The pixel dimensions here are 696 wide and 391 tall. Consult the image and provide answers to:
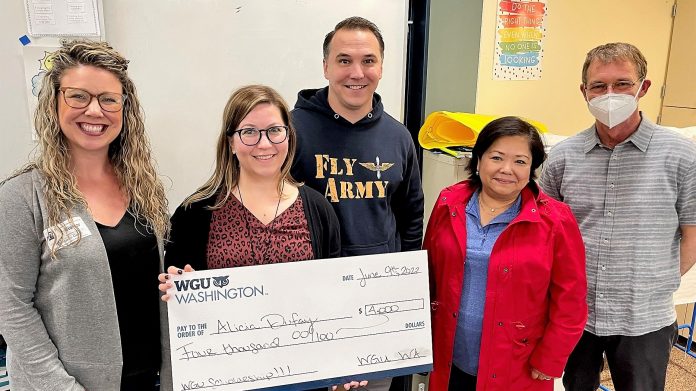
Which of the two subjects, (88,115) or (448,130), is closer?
(88,115)

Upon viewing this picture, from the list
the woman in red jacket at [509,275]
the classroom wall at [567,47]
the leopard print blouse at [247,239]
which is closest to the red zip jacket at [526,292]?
the woman in red jacket at [509,275]

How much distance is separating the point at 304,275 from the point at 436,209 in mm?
537

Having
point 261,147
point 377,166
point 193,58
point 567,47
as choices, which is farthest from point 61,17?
point 567,47

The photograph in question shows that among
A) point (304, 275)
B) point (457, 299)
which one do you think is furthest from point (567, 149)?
point (304, 275)

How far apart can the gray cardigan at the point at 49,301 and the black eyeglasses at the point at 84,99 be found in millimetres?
196

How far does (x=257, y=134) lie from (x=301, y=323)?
56 cm

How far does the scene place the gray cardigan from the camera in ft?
3.65

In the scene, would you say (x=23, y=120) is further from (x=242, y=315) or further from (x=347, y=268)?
(x=347, y=268)

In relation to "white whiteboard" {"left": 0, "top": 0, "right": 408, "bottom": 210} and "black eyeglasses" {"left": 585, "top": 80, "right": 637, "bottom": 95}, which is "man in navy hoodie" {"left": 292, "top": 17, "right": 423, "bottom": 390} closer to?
"white whiteboard" {"left": 0, "top": 0, "right": 408, "bottom": 210}

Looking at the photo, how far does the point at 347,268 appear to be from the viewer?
4.58ft

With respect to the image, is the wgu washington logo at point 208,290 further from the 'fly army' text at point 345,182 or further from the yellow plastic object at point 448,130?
the yellow plastic object at point 448,130

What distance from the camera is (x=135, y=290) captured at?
128 cm

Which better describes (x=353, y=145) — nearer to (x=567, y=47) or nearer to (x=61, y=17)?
(x=61, y=17)

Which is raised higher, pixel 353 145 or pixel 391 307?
pixel 353 145
